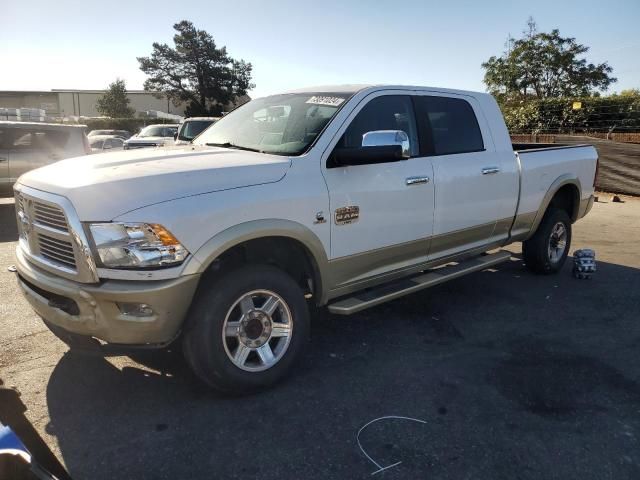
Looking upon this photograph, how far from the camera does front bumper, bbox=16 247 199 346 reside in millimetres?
A: 2857

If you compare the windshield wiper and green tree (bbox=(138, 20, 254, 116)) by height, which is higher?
green tree (bbox=(138, 20, 254, 116))

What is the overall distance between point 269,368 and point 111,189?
146 cm

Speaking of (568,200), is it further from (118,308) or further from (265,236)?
(118,308)

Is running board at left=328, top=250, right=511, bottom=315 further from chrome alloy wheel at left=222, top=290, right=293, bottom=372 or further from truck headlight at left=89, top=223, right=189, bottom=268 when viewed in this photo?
truck headlight at left=89, top=223, right=189, bottom=268

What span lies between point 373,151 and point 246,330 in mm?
1446

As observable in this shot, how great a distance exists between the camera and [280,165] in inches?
135

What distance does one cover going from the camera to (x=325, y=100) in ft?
13.4

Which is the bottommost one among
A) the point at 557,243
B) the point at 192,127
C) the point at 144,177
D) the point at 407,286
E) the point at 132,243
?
the point at 557,243

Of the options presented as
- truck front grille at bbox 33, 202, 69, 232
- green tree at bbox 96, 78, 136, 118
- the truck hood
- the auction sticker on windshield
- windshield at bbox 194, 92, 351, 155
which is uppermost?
green tree at bbox 96, 78, 136, 118

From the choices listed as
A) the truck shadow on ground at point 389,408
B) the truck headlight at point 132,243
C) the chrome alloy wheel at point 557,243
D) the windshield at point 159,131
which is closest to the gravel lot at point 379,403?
the truck shadow on ground at point 389,408

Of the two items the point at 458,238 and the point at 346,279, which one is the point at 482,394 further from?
the point at 458,238

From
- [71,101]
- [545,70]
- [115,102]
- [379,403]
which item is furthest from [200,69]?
A: [379,403]

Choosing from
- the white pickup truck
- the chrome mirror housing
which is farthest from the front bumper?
the chrome mirror housing

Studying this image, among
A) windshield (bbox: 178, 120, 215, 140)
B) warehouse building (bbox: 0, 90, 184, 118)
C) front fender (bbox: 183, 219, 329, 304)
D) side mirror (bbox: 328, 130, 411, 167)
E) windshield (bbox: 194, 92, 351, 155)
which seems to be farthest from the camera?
warehouse building (bbox: 0, 90, 184, 118)
